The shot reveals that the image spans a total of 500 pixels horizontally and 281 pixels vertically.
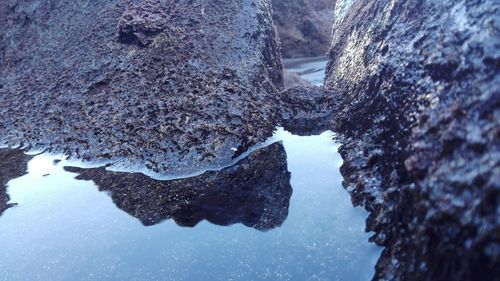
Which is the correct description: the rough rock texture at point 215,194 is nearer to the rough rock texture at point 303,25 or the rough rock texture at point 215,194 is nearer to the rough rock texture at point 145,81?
the rough rock texture at point 145,81

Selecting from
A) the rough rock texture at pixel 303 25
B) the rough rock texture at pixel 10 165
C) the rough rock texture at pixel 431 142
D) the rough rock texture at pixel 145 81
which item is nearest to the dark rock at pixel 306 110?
the rough rock texture at pixel 145 81

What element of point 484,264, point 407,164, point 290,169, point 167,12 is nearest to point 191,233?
point 290,169

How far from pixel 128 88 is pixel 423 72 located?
129 centimetres

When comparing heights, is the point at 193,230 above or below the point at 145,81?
below

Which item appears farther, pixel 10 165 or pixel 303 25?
pixel 303 25

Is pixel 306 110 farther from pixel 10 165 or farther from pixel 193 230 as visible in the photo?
pixel 10 165

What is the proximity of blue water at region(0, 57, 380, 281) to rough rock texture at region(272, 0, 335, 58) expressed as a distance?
4260 mm

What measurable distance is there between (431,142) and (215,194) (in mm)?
735

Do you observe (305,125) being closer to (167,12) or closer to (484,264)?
(167,12)

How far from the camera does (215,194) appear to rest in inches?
59.6

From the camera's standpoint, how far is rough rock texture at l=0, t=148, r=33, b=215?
1812 mm

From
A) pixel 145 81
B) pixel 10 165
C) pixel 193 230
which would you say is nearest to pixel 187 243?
pixel 193 230

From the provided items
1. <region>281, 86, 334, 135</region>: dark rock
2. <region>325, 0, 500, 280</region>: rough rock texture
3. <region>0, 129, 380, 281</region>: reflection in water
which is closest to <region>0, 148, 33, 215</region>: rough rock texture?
<region>0, 129, 380, 281</region>: reflection in water

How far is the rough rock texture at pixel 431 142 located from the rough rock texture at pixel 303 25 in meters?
4.03
